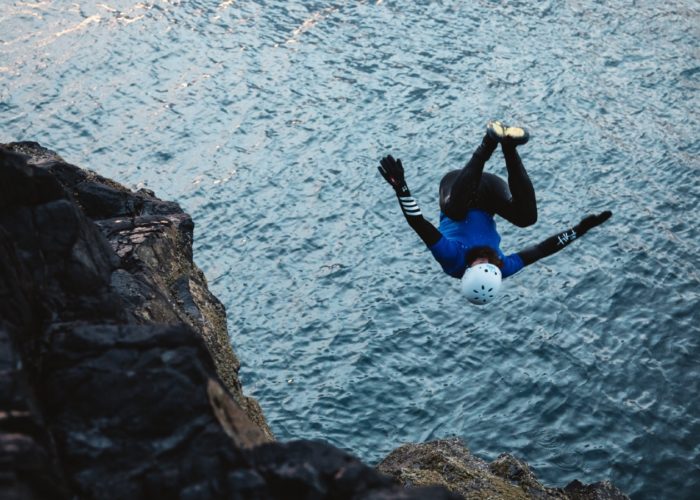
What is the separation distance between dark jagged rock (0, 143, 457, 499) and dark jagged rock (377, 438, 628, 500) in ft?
25.4

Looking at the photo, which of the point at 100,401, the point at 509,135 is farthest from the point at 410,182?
the point at 100,401

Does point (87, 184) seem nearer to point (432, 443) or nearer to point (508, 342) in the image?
point (432, 443)

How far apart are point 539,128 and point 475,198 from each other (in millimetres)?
26985

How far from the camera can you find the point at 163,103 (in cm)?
4562

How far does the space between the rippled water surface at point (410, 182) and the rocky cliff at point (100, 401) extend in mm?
18469

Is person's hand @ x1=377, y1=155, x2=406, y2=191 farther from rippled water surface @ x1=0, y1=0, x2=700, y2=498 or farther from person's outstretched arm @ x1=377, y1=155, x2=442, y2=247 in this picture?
rippled water surface @ x1=0, y1=0, x2=700, y2=498

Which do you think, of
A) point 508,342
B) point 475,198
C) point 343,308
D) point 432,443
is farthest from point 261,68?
point 475,198

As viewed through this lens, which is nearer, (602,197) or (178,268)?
(178,268)

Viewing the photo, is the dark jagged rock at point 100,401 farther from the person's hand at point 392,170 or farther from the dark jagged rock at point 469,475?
the dark jagged rock at point 469,475

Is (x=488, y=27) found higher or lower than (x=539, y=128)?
higher

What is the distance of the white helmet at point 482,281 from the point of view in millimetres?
12203

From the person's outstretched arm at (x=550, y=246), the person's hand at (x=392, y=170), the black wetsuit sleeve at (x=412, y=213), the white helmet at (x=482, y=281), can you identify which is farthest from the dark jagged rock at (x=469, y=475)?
the person's hand at (x=392, y=170)

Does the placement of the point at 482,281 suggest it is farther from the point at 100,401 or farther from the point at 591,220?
the point at 100,401

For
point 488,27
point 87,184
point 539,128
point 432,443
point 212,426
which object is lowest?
point 432,443
